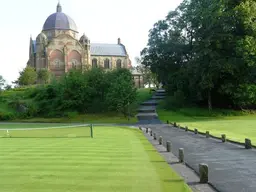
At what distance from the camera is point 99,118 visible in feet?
177

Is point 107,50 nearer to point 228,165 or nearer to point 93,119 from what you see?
point 93,119

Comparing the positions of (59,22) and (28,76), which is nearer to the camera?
(28,76)

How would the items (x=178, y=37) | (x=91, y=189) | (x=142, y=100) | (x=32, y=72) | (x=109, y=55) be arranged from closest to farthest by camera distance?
(x=91, y=189) → (x=178, y=37) → (x=142, y=100) → (x=32, y=72) → (x=109, y=55)

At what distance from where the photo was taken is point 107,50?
11150 centimetres

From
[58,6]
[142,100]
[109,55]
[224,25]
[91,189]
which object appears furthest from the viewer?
[109,55]

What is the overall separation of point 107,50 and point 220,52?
68.6 m

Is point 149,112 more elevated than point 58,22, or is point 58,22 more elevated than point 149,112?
point 58,22

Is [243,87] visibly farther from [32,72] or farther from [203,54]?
[32,72]

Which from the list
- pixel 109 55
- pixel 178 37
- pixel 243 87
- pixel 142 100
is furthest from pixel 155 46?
pixel 109 55

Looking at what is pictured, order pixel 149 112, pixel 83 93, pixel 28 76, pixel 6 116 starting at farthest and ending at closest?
pixel 28 76, pixel 6 116, pixel 83 93, pixel 149 112

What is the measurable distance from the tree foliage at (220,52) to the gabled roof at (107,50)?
175 feet

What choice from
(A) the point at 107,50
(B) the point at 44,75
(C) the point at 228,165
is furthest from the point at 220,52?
(A) the point at 107,50

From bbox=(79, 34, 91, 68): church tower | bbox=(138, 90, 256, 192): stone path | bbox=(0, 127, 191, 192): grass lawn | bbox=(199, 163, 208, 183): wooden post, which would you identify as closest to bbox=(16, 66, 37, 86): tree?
bbox=(79, 34, 91, 68): church tower

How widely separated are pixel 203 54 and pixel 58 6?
6791 cm
